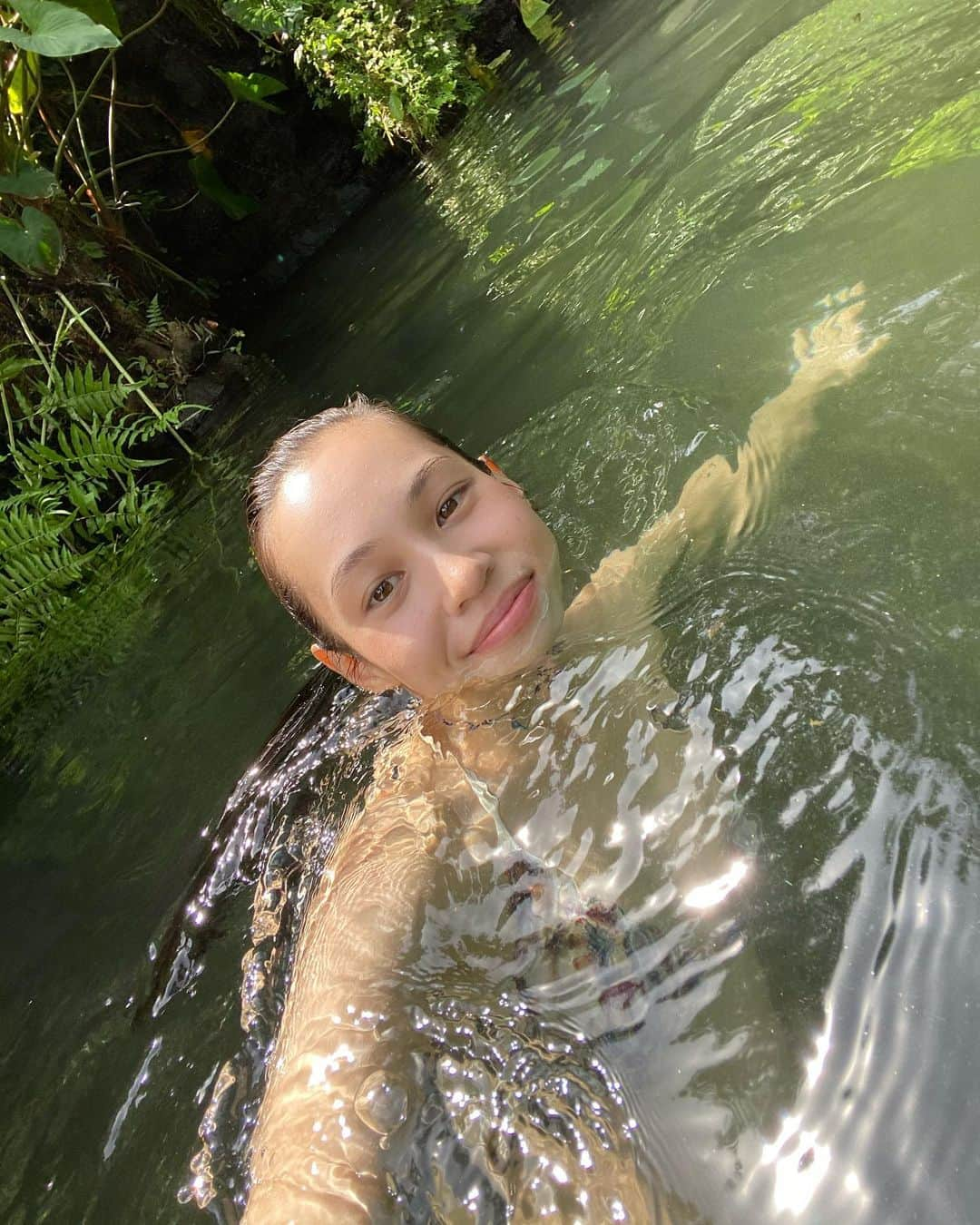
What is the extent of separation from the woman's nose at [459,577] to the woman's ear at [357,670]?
0.30 metres

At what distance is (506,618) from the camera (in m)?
1.81

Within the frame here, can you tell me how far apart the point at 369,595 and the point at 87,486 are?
13.6ft

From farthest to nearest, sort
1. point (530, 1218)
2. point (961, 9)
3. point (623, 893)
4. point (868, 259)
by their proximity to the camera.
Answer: point (961, 9) < point (868, 259) < point (623, 893) < point (530, 1218)

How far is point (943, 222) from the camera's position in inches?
90.9

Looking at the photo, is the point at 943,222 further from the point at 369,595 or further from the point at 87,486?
the point at 87,486

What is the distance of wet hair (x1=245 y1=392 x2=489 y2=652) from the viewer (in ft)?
6.31

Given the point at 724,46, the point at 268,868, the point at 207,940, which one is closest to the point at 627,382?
the point at 268,868

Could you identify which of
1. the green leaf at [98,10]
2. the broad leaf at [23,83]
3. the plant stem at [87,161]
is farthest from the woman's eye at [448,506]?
the plant stem at [87,161]

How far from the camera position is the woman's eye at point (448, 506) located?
5.95 ft

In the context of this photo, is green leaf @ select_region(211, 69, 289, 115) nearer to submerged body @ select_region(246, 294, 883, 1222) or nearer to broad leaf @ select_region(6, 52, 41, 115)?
broad leaf @ select_region(6, 52, 41, 115)

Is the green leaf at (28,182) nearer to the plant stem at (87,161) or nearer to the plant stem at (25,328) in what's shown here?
the plant stem at (25,328)

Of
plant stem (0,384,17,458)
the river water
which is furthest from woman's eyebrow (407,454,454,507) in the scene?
plant stem (0,384,17,458)

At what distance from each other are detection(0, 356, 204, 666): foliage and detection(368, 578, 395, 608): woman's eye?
303cm

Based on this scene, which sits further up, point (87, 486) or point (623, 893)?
point (87, 486)
